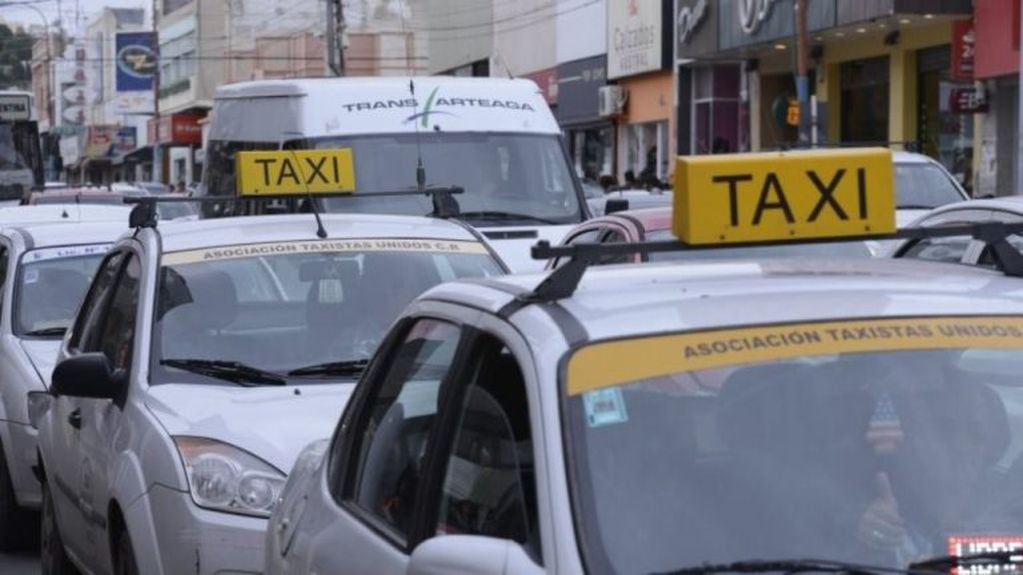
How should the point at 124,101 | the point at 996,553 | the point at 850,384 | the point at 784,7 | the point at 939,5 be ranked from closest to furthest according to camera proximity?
1. the point at 996,553
2. the point at 850,384
3. the point at 939,5
4. the point at 784,7
5. the point at 124,101

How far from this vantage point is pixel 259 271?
800 cm

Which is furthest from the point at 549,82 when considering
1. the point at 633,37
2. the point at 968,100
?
the point at 968,100

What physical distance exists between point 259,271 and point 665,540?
4.47 metres

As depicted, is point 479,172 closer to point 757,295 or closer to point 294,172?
point 294,172

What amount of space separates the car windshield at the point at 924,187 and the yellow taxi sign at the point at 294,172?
758cm

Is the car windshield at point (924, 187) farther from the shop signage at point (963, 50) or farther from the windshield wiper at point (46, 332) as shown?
the shop signage at point (963, 50)

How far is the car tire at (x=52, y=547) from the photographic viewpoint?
8602 mm

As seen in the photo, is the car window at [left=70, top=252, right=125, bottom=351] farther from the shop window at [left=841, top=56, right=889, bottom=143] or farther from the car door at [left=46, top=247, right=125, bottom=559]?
the shop window at [left=841, top=56, right=889, bottom=143]

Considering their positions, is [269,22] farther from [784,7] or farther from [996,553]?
[996,553]

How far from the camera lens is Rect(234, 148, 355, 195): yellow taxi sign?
34.0 feet

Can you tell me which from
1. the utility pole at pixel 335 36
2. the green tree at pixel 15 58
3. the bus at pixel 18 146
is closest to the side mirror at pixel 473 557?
the bus at pixel 18 146

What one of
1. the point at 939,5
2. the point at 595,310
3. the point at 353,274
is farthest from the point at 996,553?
the point at 939,5

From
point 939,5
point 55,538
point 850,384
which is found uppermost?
point 939,5

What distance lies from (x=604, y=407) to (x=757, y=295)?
0.45 m
